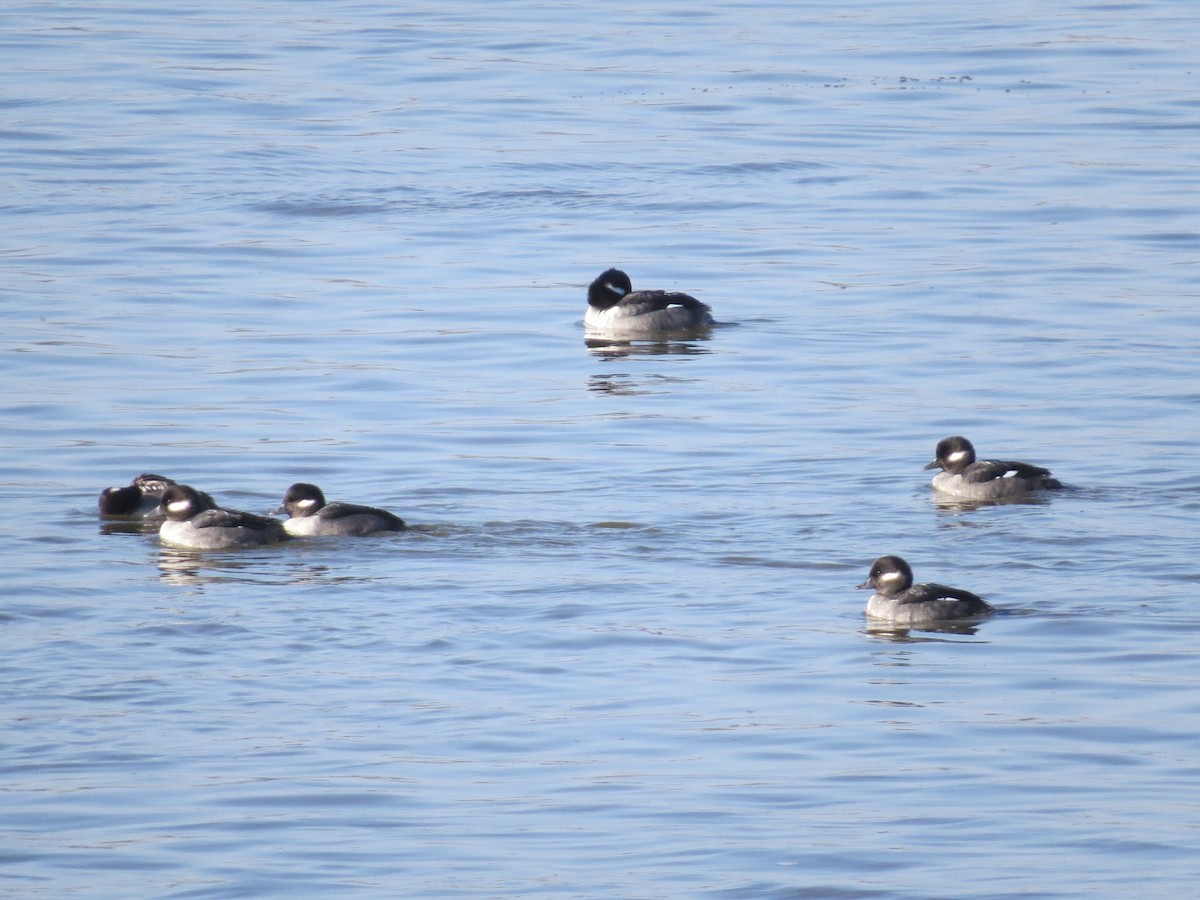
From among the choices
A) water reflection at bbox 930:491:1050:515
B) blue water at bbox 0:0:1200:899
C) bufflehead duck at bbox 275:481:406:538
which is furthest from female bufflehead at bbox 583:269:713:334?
bufflehead duck at bbox 275:481:406:538

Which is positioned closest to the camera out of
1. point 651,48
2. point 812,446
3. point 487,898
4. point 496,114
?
point 487,898

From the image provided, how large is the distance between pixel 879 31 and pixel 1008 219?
14125 mm

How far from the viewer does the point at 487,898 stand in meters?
8.42

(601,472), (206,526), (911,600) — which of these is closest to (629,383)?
(601,472)

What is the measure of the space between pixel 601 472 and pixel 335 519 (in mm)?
2545

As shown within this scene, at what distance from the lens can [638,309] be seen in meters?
21.3

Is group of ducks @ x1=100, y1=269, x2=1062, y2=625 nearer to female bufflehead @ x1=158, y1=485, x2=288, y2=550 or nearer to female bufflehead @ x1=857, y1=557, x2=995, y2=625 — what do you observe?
female bufflehead @ x1=158, y1=485, x2=288, y2=550

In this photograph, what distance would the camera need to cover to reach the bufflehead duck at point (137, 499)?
14.9 m

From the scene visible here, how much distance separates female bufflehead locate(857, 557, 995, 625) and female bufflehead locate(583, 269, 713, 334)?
29.8 ft

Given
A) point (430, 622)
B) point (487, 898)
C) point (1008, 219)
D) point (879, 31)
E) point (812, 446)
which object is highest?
point (879, 31)

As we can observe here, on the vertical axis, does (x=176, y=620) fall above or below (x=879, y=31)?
below

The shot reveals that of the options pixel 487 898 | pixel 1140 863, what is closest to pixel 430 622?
pixel 487 898

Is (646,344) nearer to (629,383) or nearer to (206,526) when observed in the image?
(629,383)

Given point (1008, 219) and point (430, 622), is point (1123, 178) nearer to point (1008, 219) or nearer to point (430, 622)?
point (1008, 219)
